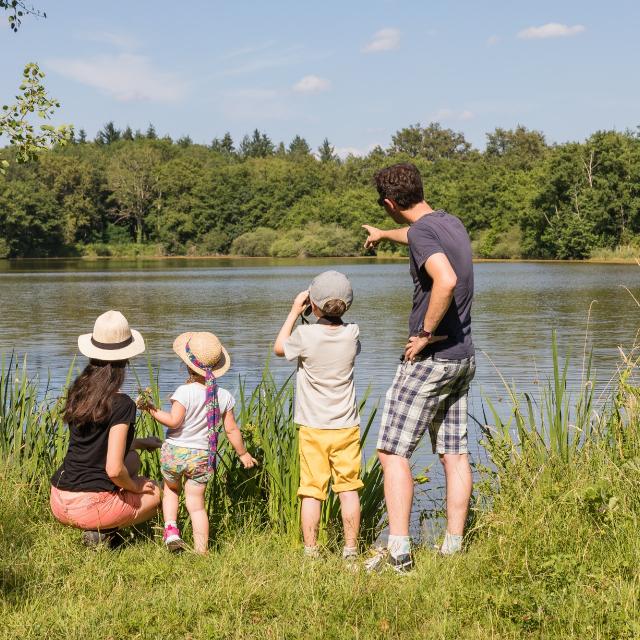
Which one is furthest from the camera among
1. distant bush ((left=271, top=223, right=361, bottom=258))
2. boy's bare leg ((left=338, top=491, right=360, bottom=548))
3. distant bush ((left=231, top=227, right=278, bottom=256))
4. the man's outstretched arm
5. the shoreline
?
distant bush ((left=231, top=227, right=278, bottom=256))

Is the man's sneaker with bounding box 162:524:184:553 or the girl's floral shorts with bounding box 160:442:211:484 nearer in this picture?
the man's sneaker with bounding box 162:524:184:553

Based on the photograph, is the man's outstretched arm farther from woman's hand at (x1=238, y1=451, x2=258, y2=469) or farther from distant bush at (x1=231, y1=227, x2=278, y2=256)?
distant bush at (x1=231, y1=227, x2=278, y2=256)

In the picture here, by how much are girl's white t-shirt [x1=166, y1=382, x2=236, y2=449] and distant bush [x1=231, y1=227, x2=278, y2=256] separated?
264 ft

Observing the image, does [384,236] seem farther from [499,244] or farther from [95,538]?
[499,244]

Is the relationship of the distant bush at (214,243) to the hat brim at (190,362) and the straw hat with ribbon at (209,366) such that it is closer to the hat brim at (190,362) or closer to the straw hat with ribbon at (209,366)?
the hat brim at (190,362)

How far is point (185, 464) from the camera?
167 inches

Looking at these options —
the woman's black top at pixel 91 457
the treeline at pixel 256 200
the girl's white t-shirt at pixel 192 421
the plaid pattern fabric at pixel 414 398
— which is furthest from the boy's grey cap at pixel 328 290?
the treeline at pixel 256 200

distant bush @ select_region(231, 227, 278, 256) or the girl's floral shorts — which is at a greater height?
the girl's floral shorts

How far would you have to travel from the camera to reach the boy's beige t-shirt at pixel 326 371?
13.7 ft

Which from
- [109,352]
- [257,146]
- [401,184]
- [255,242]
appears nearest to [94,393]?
[109,352]

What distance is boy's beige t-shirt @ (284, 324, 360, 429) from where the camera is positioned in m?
4.18

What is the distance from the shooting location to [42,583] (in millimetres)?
3615

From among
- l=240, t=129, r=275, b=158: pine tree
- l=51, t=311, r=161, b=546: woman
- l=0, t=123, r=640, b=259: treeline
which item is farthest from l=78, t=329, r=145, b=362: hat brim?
l=240, t=129, r=275, b=158: pine tree

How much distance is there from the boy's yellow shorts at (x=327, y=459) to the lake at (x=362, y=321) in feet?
3.27
